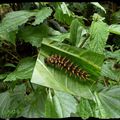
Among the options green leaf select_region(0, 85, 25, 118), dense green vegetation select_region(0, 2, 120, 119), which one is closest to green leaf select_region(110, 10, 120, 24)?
dense green vegetation select_region(0, 2, 120, 119)

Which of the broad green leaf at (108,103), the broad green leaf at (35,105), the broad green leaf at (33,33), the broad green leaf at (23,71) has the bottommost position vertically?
the broad green leaf at (108,103)

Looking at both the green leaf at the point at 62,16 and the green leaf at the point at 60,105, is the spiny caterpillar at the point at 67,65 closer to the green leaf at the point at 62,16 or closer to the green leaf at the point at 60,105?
the green leaf at the point at 60,105

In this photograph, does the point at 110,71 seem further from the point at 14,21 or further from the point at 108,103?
the point at 14,21

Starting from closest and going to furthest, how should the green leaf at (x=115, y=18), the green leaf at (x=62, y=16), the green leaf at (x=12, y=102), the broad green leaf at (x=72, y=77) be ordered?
the broad green leaf at (x=72, y=77) → the green leaf at (x=12, y=102) → the green leaf at (x=62, y=16) → the green leaf at (x=115, y=18)

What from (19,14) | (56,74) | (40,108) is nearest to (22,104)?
(40,108)

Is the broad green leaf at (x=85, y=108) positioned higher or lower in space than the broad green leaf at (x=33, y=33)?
lower

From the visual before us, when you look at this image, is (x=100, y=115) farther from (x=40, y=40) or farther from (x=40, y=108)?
(x=40, y=40)

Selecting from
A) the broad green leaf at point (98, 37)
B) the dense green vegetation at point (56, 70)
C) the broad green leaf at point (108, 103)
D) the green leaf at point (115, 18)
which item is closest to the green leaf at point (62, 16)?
the dense green vegetation at point (56, 70)

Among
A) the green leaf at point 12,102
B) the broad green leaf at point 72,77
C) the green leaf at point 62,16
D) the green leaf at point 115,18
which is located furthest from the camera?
the green leaf at point 115,18
